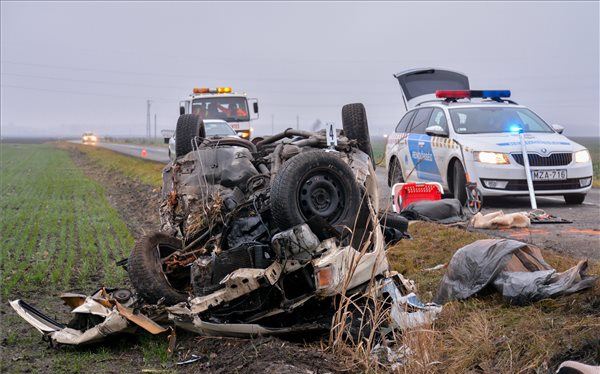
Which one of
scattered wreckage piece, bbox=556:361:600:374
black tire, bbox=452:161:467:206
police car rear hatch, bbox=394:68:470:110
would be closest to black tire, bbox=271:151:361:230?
scattered wreckage piece, bbox=556:361:600:374

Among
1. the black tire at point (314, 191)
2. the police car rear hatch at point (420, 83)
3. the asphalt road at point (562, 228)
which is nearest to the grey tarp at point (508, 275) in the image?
the black tire at point (314, 191)

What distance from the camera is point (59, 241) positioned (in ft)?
39.7

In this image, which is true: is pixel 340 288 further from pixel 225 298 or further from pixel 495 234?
pixel 495 234

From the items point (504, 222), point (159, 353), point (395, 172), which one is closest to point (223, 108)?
point (395, 172)

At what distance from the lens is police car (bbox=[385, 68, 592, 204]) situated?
11523mm

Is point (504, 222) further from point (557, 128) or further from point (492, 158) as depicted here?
point (557, 128)

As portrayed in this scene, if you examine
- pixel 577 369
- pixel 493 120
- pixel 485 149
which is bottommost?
pixel 577 369

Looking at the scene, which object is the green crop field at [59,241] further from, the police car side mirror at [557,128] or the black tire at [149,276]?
the police car side mirror at [557,128]

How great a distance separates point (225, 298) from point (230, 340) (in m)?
0.36

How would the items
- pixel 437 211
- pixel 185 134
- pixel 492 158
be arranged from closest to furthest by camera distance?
1. pixel 185 134
2. pixel 437 211
3. pixel 492 158

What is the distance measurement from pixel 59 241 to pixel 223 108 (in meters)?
15.3

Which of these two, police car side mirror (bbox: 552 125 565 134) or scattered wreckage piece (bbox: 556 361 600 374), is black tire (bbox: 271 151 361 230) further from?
police car side mirror (bbox: 552 125 565 134)

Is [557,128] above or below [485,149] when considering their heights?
above

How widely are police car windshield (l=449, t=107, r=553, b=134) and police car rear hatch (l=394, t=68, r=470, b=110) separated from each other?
99.8 inches
